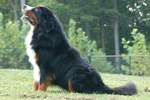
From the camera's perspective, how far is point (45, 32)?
6.18 metres

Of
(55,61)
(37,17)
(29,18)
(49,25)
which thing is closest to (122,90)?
(55,61)

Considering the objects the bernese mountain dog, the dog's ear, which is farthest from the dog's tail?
the dog's ear

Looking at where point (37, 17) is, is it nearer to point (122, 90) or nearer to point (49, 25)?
point (49, 25)

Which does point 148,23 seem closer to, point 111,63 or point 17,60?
point 111,63

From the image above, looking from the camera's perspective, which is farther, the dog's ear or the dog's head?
the dog's head

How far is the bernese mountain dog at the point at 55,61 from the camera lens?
5.95m

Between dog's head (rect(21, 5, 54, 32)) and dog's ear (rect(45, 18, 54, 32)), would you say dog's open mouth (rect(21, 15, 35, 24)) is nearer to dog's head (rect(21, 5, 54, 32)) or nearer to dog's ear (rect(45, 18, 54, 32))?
dog's head (rect(21, 5, 54, 32))

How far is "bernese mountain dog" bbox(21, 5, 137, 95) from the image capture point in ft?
19.5

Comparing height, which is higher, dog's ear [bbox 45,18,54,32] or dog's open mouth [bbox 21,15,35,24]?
dog's open mouth [bbox 21,15,35,24]

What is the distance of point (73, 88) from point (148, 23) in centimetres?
3291

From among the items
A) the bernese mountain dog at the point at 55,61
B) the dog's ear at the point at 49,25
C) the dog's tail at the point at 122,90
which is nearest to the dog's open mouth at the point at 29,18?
the bernese mountain dog at the point at 55,61

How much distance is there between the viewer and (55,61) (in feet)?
20.0

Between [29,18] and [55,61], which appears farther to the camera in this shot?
[29,18]

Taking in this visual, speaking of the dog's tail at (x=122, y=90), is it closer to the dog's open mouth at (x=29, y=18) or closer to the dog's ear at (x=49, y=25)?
the dog's ear at (x=49, y=25)
